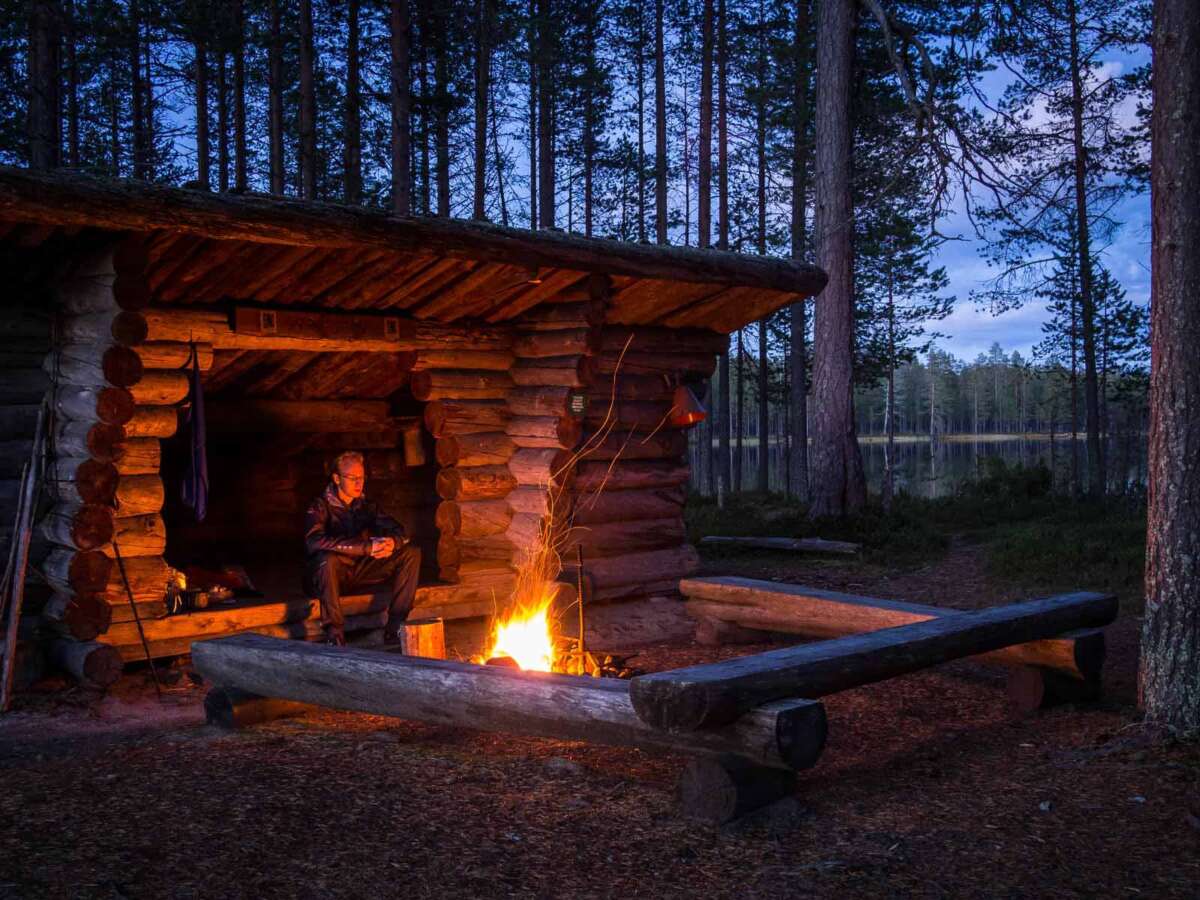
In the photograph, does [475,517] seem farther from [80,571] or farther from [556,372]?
[80,571]

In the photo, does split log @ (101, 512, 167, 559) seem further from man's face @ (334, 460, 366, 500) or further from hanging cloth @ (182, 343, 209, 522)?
man's face @ (334, 460, 366, 500)

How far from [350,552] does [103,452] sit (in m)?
2.09

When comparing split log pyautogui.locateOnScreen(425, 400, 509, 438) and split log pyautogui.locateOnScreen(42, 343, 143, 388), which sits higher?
split log pyautogui.locateOnScreen(42, 343, 143, 388)

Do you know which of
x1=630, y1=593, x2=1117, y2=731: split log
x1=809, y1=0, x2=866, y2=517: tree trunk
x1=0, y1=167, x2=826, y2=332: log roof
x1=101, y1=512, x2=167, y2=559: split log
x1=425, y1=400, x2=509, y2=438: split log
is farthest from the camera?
x1=809, y1=0, x2=866, y2=517: tree trunk

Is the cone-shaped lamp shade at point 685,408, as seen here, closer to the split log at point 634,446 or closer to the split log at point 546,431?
the split log at point 634,446

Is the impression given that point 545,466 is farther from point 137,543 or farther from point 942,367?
point 942,367

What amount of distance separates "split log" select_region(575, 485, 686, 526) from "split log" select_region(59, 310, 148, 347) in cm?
414

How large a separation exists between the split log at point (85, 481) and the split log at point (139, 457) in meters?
0.26

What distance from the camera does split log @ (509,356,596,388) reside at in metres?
9.23

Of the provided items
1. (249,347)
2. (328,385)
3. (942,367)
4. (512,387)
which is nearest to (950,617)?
(512,387)

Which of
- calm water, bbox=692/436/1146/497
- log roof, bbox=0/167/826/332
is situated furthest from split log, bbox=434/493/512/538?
calm water, bbox=692/436/1146/497

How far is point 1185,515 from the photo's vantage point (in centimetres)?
573

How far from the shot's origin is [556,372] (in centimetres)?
940

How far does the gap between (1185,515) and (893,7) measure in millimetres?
16027
